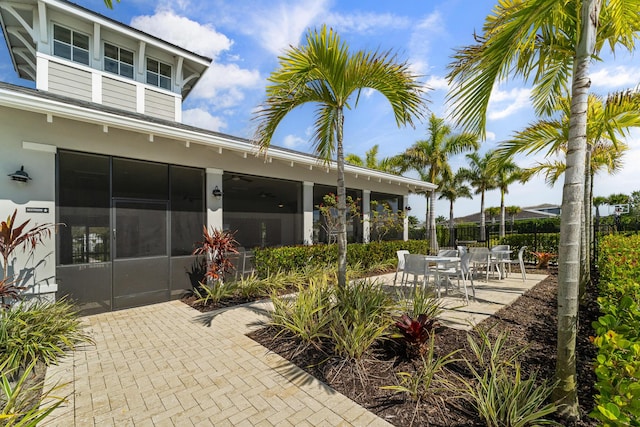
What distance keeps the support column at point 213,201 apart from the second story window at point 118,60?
621 cm

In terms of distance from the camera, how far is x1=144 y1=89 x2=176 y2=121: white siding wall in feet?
33.8

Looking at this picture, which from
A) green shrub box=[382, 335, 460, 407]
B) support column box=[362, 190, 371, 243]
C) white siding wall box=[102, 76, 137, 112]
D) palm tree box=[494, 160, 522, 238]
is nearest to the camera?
green shrub box=[382, 335, 460, 407]

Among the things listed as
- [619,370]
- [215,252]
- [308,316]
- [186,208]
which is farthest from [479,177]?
[619,370]

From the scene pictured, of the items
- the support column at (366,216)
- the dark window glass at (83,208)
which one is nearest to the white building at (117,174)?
the dark window glass at (83,208)

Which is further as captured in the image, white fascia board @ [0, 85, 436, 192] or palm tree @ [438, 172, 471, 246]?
palm tree @ [438, 172, 471, 246]

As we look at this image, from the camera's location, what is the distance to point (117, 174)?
5.95 metres

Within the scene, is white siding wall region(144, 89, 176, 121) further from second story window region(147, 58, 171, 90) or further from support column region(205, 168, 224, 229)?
support column region(205, 168, 224, 229)

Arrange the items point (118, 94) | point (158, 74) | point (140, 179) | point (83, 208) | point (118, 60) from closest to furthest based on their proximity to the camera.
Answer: point (83, 208)
point (140, 179)
point (118, 94)
point (118, 60)
point (158, 74)

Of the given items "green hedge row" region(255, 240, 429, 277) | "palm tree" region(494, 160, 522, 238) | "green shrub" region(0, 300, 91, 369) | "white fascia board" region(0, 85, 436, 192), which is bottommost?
"green shrub" region(0, 300, 91, 369)

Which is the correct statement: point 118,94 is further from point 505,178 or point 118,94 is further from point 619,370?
point 505,178

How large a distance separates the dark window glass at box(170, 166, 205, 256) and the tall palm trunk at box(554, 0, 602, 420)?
687cm

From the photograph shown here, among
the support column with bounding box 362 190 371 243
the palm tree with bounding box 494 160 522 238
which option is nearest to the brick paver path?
the support column with bounding box 362 190 371 243

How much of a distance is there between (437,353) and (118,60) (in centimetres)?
1275

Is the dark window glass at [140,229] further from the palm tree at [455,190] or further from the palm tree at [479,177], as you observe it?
the palm tree at [479,177]
